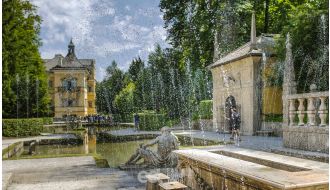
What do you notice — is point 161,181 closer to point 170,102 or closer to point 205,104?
point 205,104

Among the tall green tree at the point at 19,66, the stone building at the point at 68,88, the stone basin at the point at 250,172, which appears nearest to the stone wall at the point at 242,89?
the stone basin at the point at 250,172

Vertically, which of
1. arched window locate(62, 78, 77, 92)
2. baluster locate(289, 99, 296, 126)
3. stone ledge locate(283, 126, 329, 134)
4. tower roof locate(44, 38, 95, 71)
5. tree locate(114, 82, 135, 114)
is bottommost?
stone ledge locate(283, 126, 329, 134)

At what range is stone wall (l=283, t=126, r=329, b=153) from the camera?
1011 centimetres

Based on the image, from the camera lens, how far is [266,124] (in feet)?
70.9

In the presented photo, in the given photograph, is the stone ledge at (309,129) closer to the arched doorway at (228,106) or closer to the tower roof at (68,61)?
the arched doorway at (228,106)

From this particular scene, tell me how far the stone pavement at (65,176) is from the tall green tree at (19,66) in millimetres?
19405

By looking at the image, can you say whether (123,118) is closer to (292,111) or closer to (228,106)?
(228,106)

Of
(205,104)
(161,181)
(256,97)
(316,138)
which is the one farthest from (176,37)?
(161,181)

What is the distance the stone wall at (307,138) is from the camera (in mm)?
10109

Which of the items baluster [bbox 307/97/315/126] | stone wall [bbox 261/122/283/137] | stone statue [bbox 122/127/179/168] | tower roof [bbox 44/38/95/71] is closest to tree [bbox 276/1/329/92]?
stone wall [bbox 261/122/283/137]

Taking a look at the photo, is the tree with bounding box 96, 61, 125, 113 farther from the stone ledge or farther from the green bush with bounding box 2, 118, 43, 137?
the stone ledge

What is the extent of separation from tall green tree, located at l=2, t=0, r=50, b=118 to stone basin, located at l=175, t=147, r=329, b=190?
83.9 ft

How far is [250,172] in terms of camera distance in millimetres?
4809

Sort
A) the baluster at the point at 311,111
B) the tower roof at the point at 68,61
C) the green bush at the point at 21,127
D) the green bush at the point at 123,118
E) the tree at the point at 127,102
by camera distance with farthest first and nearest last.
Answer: the tower roof at the point at 68,61 → the tree at the point at 127,102 → the green bush at the point at 123,118 → the green bush at the point at 21,127 → the baluster at the point at 311,111
